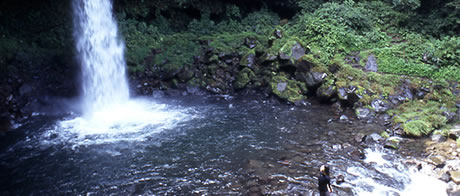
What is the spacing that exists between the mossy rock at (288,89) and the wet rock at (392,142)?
4.90 metres

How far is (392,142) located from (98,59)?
13432 millimetres

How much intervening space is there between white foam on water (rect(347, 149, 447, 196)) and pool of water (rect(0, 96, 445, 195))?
0.03 meters

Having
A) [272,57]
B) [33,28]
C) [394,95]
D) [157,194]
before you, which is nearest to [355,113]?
[394,95]

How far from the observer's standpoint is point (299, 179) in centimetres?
788

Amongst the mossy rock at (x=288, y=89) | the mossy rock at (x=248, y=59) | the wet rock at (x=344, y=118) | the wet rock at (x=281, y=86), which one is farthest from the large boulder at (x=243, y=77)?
the wet rock at (x=344, y=118)

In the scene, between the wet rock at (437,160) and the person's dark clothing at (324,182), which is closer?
the person's dark clothing at (324,182)

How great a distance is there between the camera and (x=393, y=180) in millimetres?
7852

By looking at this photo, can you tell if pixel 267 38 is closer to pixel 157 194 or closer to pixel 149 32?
pixel 149 32

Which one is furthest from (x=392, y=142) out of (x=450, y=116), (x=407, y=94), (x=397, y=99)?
(x=407, y=94)

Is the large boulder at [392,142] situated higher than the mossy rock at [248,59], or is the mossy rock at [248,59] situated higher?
the mossy rock at [248,59]

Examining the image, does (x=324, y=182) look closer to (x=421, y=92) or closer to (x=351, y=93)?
(x=351, y=93)

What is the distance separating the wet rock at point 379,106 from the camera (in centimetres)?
1217

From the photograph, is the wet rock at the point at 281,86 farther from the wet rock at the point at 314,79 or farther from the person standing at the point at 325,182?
the person standing at the point at 325,182

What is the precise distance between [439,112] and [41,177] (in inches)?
514
